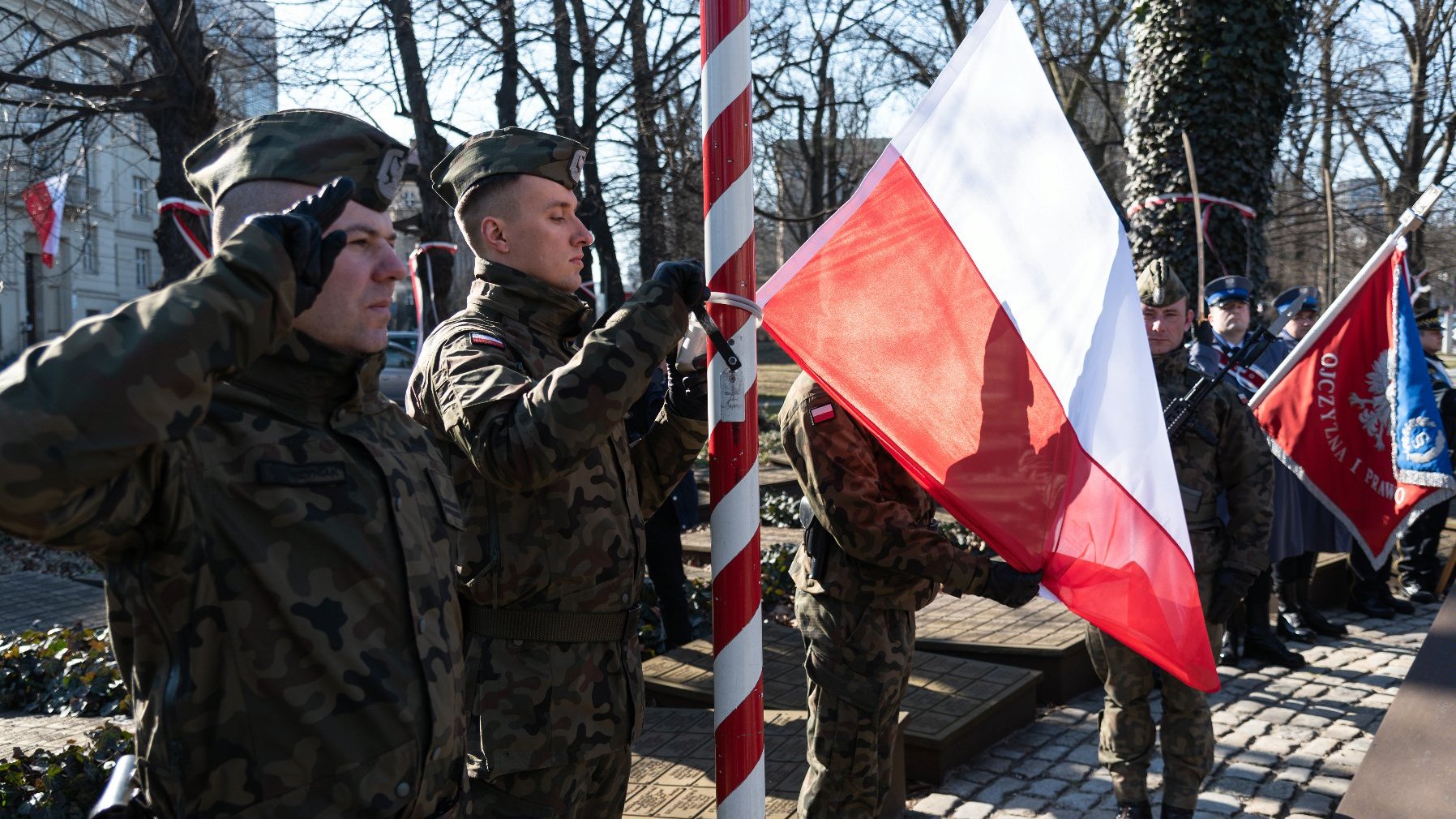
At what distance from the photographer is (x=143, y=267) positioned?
50.2 m

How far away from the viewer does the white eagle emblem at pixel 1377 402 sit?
5883mm

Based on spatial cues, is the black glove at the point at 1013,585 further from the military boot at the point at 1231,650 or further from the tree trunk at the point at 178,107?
the tree trunk at the point at 178,107

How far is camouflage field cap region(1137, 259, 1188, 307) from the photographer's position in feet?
15.1

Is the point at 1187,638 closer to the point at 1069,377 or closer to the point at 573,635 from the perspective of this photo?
the point at 1069,377

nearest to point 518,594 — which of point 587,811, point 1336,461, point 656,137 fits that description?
point 587,811

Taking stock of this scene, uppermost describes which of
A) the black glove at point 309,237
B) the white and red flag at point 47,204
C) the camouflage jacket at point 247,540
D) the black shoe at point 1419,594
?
the white and red flag at point 47,204

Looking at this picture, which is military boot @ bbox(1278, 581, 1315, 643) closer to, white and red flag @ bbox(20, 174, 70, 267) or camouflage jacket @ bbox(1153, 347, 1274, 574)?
camouflage jacket @ bbox(1153, 347, 1274, 574)

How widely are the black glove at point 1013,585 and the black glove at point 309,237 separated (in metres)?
2.13

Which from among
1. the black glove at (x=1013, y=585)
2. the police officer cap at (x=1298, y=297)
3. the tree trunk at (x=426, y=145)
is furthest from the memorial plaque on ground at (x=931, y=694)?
the tree trunk at (x=426, y=145)

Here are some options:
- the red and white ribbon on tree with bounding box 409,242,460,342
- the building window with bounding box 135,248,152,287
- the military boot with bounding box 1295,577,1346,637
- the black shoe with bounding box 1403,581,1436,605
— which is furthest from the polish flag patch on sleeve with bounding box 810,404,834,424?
the building window with bounding box 135,248,152,287

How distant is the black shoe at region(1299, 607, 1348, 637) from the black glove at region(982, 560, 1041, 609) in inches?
213

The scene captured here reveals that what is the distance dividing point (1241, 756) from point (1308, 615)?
297 centimetres

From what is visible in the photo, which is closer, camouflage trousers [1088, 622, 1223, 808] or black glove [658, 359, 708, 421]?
black glove [658, 359, 708, 421]

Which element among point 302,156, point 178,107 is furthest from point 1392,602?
point 178,107
